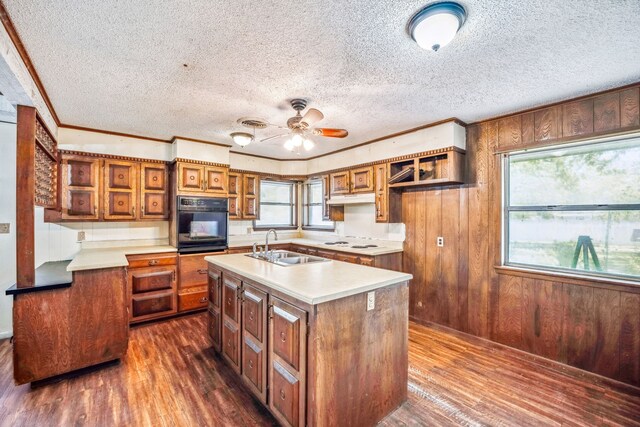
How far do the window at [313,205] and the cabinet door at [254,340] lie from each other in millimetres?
3296

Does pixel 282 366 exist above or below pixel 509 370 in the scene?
above

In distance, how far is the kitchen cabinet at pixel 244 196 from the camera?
A: 4941mm

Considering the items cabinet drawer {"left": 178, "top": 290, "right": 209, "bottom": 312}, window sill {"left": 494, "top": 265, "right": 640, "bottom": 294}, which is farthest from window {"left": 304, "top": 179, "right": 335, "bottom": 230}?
window sill {"left": 494, "top": 265, "right": 640, "bottom": 294}

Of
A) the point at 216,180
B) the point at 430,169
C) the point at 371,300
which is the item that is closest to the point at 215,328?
the point at 371,300

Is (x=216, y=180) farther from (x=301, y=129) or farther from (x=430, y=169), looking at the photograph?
(x=430, y=169)

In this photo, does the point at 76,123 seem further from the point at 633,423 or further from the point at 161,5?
the point at 633,423

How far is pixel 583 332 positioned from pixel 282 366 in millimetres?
2742

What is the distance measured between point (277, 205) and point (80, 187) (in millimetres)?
3036

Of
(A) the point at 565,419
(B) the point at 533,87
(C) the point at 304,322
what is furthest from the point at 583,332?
(C) the point at 304,322

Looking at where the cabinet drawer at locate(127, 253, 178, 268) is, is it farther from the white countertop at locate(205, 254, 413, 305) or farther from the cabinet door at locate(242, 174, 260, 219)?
the white countertop at locate(205, 254, 413, 305)

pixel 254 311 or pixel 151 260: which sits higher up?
pixel 151 260

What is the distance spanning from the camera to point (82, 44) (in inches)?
75.4

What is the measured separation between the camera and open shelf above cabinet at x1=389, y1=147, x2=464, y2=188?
10.8 ft

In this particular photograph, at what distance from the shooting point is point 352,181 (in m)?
4.57
